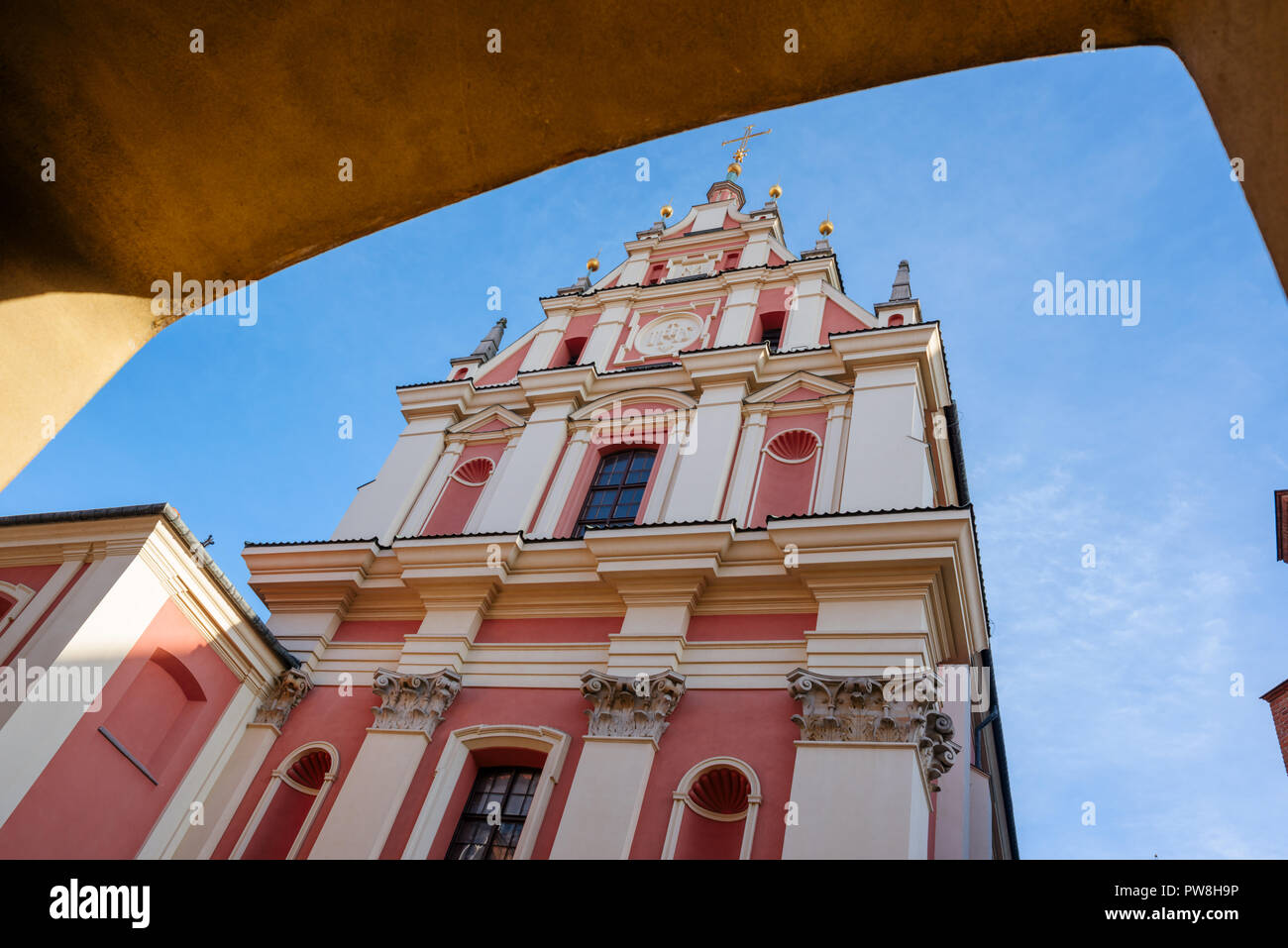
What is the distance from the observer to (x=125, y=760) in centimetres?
1137

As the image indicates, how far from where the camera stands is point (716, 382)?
16406 mm

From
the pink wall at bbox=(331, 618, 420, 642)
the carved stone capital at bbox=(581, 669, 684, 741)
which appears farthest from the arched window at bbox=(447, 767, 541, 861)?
the pink wall at bbox=(331, 618, 420, 642)

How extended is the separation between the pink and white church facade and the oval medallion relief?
112 centimetres

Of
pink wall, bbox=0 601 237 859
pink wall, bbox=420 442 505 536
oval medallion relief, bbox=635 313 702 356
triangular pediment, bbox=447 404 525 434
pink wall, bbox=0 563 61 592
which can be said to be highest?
oval medallion relief, bbox=635 313 702 356

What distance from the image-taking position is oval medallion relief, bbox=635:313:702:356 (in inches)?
723

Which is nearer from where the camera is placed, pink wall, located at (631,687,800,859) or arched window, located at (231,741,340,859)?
pink wall, located at (631,687,800,859)

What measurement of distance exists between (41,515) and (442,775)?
6327 mm

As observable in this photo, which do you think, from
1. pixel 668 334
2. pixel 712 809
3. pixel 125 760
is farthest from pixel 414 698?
pixel 668 334

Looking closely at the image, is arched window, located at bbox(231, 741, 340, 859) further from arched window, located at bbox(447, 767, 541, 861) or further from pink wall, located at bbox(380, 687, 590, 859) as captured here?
arched window, located at bbox(447, 767, 541, 861)

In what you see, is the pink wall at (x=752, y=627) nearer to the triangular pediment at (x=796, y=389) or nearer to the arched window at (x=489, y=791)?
the arched window at (x=489, y=791)

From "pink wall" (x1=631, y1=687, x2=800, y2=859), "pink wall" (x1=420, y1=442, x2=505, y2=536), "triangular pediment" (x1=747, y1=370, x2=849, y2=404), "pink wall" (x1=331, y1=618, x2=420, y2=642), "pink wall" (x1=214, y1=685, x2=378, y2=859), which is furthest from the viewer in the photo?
"pink wall" (x1=420, y1=442, x2=505, y2=536)

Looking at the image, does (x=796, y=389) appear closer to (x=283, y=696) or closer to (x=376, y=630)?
(x=376, y=630)

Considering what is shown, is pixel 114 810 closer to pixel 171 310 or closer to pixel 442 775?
pixel 442 775
